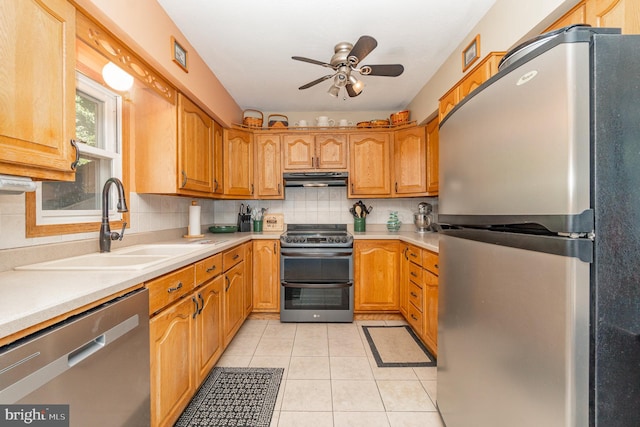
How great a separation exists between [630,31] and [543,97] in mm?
635

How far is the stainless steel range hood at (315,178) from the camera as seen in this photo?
10.1 ft

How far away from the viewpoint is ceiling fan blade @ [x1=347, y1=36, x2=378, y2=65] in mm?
1642

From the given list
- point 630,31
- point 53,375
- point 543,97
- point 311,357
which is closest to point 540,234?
point 543,97

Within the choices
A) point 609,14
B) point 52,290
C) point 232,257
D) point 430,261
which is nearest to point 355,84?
point 609,14

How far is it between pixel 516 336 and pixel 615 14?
3.97 ft

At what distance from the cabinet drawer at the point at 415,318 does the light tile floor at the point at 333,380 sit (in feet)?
1.32

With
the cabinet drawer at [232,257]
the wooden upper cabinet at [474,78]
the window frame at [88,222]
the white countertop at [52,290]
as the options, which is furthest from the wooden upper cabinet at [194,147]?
the wooden upper cabinet at [474,78]

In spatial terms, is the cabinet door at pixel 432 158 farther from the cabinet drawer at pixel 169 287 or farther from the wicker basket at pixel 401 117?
the cabinet drawer at pixel 169 287

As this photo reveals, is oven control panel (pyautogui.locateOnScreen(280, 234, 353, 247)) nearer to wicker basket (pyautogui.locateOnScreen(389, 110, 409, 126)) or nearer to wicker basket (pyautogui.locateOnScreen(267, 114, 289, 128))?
wicker basket (pyautogui.locateOnScreen(267, 114, 289, 128))

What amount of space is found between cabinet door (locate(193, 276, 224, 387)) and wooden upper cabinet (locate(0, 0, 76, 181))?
94 centimetres

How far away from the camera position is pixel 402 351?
221cm

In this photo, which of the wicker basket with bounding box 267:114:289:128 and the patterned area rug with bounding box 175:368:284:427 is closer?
the patterned area rug with bounding box 175:368:284:427

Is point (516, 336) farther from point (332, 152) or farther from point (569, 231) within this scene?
point (332, 152)

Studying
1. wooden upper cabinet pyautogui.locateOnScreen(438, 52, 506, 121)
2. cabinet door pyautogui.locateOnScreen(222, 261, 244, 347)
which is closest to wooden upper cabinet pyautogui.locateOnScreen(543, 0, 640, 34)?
wooden upper cabinet pyautogui.locateOnScreen(438, 52, 506, 121)
